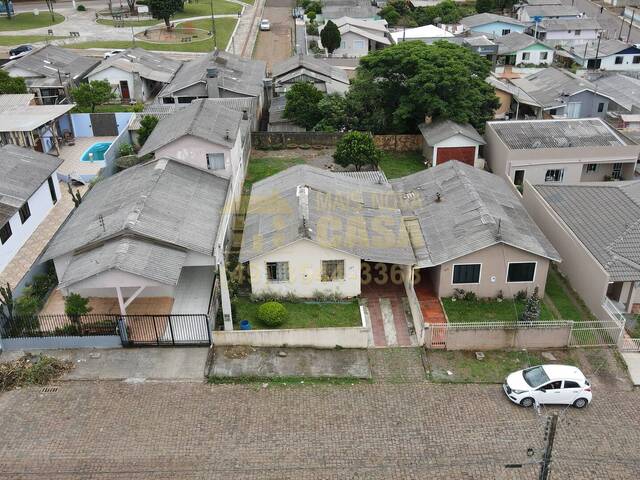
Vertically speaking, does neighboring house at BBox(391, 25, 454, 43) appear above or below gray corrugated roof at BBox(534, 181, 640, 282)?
above

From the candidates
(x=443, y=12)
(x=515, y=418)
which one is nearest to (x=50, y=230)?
(x=515, y=418)

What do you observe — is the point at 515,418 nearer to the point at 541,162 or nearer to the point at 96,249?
the point at 96,249

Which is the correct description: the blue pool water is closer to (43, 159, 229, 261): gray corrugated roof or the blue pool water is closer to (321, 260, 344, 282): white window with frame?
(43, 159, 229, 261): gray corrugated roof

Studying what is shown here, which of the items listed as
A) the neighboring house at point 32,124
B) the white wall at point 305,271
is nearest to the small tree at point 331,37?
the neighboring house at point 32,124

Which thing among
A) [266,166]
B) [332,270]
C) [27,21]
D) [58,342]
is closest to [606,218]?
[332,270]

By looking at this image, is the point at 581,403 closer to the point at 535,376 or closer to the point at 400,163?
the point at 535,376

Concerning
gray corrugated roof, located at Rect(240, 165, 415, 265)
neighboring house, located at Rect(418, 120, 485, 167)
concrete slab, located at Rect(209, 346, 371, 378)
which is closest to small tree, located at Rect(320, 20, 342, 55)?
neighboring house, located at Rect(418, 120, 485, 167)
